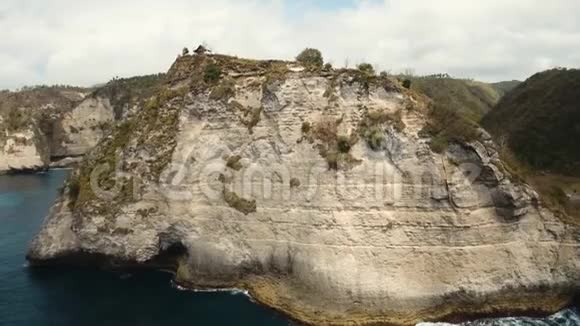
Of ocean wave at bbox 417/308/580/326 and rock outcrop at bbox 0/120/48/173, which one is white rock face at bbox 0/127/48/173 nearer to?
rock outcrop at bbox 0/120/48/173

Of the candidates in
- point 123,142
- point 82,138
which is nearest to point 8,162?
point 82,138

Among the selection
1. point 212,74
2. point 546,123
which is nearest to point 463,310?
point 212,74

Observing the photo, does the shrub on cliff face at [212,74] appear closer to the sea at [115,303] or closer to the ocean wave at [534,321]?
the sea at [115,303]

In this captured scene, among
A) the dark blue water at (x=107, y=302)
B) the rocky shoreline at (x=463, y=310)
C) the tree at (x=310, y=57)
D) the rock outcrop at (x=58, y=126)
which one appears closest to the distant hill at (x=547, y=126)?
the rocky shoreline at (x=463, y=310)

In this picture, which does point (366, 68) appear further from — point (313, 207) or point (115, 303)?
point (115, 303)

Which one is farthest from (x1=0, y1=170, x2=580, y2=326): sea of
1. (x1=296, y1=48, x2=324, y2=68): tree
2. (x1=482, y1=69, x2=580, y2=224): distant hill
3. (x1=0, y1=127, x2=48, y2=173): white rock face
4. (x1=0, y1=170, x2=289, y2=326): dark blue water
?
(x1=0, y1=127, x2=48, y2=173): white rock face

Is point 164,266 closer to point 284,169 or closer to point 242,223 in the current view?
point 242,223
